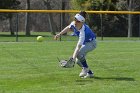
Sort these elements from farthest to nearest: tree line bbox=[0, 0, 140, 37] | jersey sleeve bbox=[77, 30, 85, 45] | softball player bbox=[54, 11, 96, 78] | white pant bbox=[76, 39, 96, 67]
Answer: tree line bbox=[0, 0, 140, 37] < white pant bbox=[76, 39, 96, 67] < softball player bbox=[54, 11, 96, 78] < jersey sleeve bbox=[77, 30, 85, 45]

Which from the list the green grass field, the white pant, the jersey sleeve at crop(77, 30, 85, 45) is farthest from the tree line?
the jersey sleeve at crop(77, 30, 85, 45)

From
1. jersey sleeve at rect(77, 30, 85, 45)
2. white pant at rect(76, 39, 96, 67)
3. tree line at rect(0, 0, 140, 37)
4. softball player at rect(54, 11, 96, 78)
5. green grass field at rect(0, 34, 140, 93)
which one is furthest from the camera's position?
tree line at rect(0, 0, 140, 37)

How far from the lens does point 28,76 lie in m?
10.5

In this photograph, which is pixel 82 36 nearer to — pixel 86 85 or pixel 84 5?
pixel 86 85

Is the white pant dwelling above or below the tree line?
above

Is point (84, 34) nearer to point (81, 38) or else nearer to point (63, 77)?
point (81, 38)

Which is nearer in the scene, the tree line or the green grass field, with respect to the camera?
the green grass field

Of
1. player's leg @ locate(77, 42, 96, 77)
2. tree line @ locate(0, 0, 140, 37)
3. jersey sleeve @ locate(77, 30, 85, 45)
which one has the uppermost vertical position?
jersey sleeve @ locate(77, 30, 85, 45)

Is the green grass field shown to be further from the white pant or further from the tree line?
the tree line

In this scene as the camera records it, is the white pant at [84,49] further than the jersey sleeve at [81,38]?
Yes

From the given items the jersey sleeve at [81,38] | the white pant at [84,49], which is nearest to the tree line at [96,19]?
the white pant at [84,49]

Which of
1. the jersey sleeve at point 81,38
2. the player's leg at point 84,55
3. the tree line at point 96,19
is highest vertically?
the jersey sleeve at point 81,38

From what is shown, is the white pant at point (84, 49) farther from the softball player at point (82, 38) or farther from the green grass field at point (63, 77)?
the green grass field at point (63, 77)

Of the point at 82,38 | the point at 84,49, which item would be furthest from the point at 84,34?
the point at 84,49
